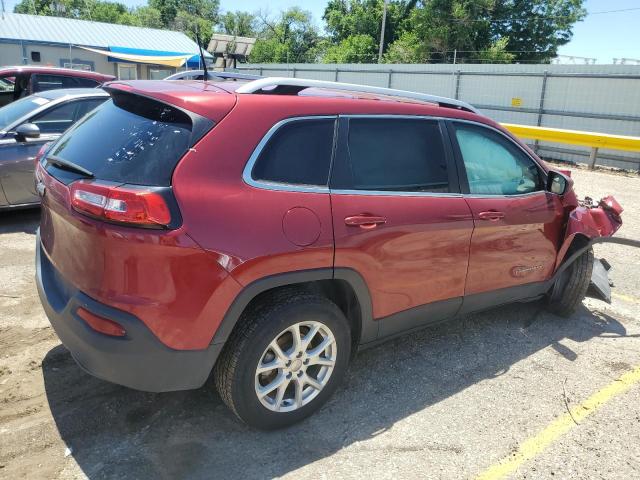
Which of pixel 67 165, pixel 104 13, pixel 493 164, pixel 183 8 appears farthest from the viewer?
pixel 183 8

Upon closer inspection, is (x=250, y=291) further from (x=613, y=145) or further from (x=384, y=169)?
(x=613, y=145)

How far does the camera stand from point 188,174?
7.86 ft

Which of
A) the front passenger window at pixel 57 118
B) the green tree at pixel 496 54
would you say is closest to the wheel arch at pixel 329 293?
the front passenger window at pixel 57 118

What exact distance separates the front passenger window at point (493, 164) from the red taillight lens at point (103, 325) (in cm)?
236

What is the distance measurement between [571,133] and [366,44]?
2960 centimetres

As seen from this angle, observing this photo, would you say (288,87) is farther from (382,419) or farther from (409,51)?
(409,51)

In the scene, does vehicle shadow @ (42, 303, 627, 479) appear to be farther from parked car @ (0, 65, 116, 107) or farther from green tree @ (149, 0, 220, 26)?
green tree @ (149, 0, 220, 26)

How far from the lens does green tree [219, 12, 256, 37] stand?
68550 mm

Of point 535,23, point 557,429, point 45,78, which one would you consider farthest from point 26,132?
point 535,23

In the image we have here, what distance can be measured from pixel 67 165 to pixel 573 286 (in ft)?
12.8

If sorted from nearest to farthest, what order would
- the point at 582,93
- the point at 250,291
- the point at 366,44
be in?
the point at 250,291 → the point at 582,93 → the point at 366,44

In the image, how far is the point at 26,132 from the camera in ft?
19.5

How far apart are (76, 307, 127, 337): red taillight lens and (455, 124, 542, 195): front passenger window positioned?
93.0 inches

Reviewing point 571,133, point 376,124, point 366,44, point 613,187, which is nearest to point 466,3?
point 366,44
